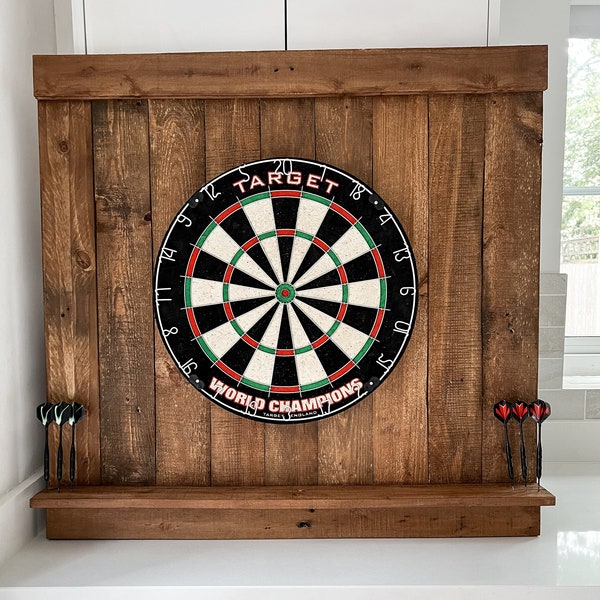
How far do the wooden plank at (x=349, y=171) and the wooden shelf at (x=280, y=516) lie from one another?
5cm

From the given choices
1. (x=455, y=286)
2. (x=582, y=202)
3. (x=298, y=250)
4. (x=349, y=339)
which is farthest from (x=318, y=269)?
(x=582, y=202)

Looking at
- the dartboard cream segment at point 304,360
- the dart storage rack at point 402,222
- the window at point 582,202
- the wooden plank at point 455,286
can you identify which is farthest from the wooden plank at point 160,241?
the window at point 582,202

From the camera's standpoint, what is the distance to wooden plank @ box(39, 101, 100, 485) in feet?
5.51

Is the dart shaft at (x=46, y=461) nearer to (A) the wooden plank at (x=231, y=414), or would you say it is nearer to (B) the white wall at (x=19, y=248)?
(B) the white wall at (x=19, y=248)

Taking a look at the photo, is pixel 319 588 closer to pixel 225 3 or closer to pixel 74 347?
pixel 74 347

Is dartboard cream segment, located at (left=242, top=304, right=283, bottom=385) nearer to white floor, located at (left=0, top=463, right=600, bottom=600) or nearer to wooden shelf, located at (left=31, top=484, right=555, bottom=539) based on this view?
wooden shelf, located at (left=31, top=484, right=555, bottom=539)

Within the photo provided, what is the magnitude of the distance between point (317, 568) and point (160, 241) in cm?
88

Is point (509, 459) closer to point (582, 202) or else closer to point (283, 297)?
point (283, 297)

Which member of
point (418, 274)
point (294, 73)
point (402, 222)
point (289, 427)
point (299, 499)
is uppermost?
point (294, 73)

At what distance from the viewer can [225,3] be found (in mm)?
1686

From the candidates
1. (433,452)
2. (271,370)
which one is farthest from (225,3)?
(433,452)

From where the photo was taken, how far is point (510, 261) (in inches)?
66.4

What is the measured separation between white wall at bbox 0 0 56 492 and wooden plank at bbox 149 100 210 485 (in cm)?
35

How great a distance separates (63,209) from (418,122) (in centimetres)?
92
